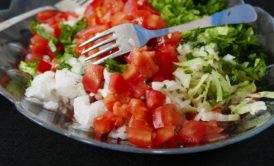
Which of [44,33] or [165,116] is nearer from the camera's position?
[165,116]

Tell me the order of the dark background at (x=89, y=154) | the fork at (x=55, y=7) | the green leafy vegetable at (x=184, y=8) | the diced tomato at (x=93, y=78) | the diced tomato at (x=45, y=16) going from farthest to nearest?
the diced tomato at (x=45, y=16)
the fork at (x=55, y=7)
the green leafy vegetable at (x=184, y=8)
the diced tomato at (x=93, y=78)
the dark background at (x=89, y=154)

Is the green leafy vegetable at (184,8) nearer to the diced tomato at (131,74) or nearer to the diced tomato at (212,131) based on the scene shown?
the diced tomato at (131,74)

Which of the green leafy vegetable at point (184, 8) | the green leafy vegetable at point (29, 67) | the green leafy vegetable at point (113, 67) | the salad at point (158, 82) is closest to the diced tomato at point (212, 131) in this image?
the salad at point (158, 82)

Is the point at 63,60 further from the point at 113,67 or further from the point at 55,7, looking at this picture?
the point at 55,7

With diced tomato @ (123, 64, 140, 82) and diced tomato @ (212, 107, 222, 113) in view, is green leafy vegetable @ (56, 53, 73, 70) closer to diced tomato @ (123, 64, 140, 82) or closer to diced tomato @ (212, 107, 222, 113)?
diced tomato @ (123, 64, 140, 82)

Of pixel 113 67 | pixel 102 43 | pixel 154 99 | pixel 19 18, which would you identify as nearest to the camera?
pixel 154 99

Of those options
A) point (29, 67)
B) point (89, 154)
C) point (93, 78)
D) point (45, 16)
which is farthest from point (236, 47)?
point (45, 16)
